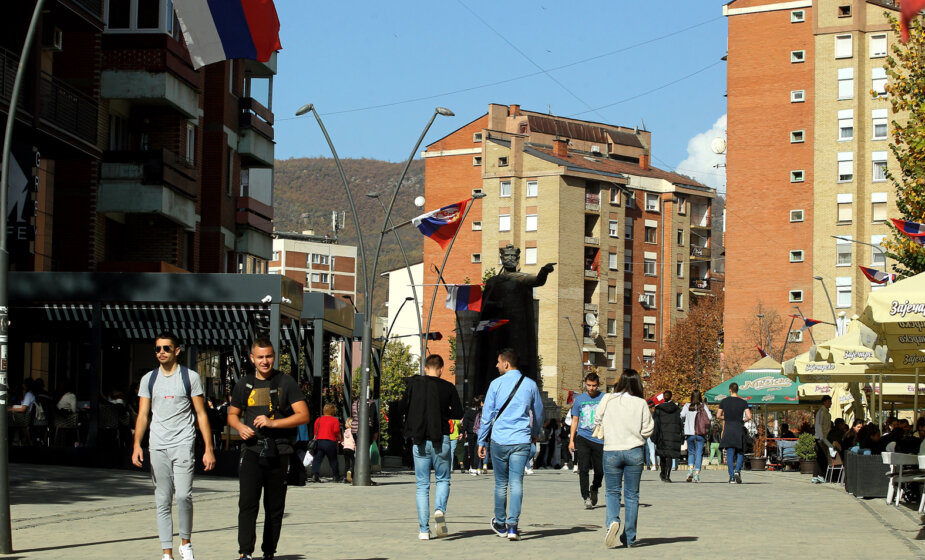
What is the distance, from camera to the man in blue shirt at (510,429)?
14.4 m

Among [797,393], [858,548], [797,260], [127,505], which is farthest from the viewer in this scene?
[797,260]

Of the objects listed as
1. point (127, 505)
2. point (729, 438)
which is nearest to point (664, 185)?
point (729, 438)

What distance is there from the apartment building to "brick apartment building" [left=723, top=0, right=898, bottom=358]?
329ft

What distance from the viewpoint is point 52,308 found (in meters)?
29.1

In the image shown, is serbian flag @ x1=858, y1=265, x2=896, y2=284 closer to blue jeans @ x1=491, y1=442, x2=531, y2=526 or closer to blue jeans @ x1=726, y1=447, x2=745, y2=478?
blue jeans @ x1=726, y1=447, x2=745, y2=478

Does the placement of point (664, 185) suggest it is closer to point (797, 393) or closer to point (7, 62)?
point (797, 393)

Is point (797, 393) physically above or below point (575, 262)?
below

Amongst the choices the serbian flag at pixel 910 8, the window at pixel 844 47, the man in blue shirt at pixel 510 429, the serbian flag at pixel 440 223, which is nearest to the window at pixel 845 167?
the window at pixel 844 47

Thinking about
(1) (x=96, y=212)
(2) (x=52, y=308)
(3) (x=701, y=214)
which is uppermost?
(3) (x=701, y=214)

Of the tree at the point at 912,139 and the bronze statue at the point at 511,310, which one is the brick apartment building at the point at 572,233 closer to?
the bronze statue at the point at 511,310

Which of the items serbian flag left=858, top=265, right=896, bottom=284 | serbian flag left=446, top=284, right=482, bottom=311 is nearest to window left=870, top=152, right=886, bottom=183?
serbian flag left=446, top=284, right=482, bottom=311

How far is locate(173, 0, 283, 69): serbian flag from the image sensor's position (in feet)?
60.7

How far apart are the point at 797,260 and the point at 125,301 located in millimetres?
63540

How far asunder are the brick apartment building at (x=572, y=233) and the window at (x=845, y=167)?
1175 inches
